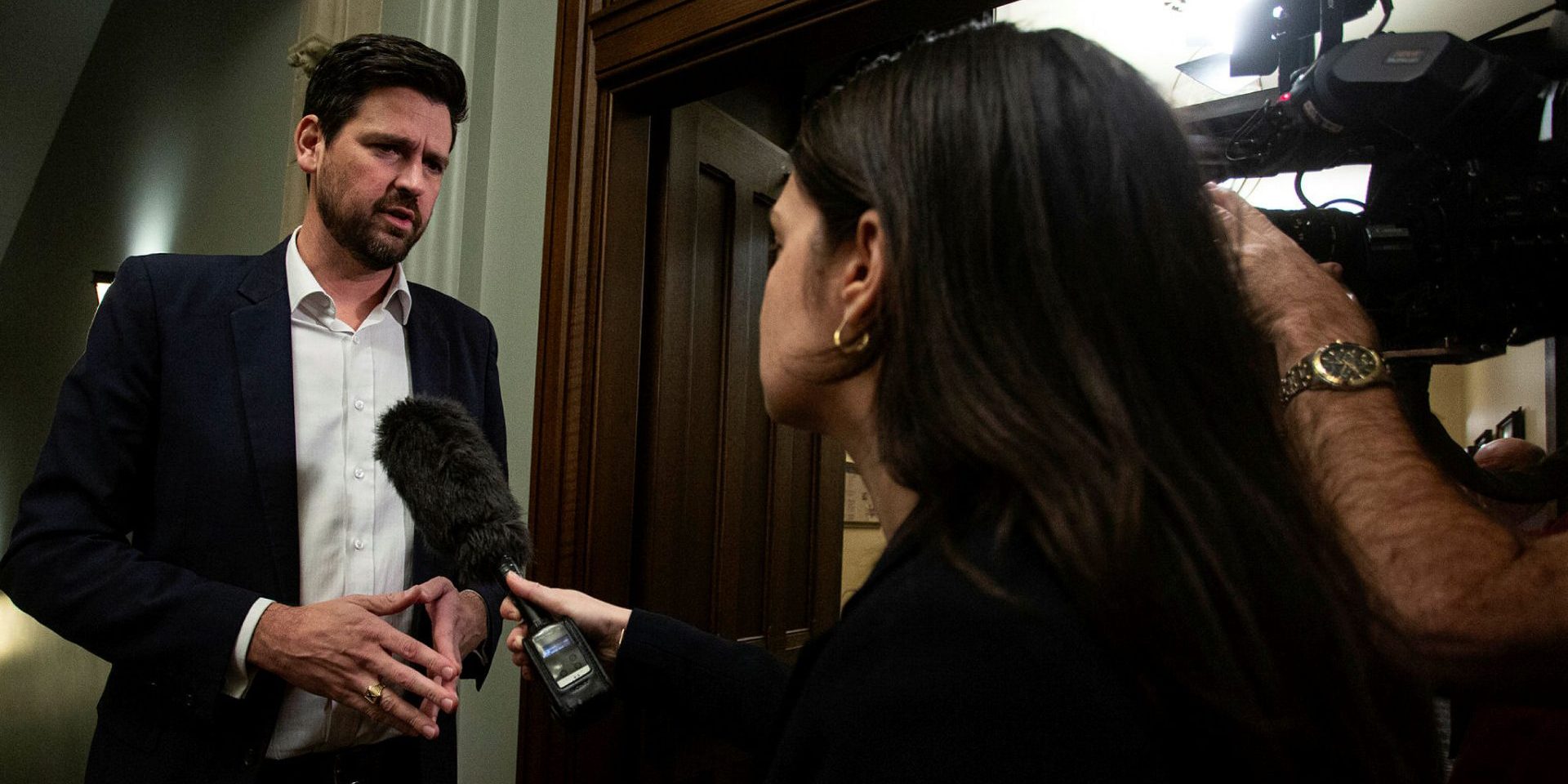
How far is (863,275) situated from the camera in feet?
2.35

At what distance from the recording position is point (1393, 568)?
0.71m

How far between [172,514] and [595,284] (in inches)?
34.0

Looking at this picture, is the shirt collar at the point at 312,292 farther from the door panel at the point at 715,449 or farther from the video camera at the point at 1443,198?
the video camera at the point at 1443,198

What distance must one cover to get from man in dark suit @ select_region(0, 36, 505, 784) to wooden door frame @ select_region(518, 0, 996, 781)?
1.27 feet

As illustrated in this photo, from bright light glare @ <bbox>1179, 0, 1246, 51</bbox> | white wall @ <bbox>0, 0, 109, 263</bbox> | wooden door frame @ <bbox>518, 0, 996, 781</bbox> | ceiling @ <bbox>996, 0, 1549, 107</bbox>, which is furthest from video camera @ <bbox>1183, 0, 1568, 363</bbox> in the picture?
white wall @ <bbox>0, 0, 109, 263</bbox>

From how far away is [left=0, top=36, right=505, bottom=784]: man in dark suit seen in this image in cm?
109

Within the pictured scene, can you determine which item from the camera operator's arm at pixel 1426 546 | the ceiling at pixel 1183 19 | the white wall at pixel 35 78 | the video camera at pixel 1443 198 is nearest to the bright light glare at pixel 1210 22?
the ceiling at pixel 1183 19

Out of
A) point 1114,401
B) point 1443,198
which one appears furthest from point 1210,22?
point 1114,401

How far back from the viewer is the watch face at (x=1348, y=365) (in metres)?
0.80

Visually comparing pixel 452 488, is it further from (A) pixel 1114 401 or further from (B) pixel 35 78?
(B) pixel 35 78

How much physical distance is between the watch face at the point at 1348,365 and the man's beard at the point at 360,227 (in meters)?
1.21

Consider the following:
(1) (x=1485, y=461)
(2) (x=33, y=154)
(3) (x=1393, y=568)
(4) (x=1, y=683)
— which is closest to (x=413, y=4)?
(3) (x=1393, y=568)

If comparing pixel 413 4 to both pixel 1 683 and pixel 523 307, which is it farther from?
pixel 1 683

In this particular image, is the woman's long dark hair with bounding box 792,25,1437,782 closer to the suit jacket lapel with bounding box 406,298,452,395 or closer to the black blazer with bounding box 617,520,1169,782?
the black blazer with bounding box 617,520,1169,782
